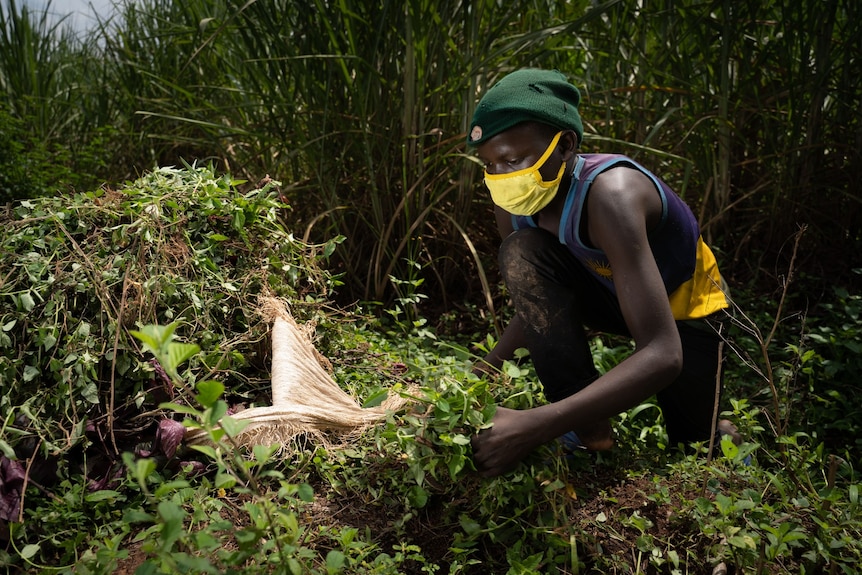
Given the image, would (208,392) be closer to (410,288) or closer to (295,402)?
(295,402)

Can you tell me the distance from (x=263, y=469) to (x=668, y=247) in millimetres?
1128

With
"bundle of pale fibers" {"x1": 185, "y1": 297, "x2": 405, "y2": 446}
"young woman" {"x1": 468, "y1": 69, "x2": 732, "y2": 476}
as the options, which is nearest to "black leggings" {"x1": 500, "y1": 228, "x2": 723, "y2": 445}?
"young woman" {"x1": 468, "y1": 69, "x2": 732, "y2": 476}

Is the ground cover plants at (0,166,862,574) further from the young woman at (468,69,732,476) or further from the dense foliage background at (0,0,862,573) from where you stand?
the young woman at (468,69,732,476)

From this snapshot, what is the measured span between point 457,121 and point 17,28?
3.17 metres

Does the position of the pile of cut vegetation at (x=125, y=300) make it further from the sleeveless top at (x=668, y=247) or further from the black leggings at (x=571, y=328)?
the sleeveless top at (x=668, y=247)

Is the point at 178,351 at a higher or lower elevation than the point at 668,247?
higher

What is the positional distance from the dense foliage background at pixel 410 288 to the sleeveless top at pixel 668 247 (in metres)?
0.25

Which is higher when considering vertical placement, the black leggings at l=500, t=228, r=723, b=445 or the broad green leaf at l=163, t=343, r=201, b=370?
the broad green leaf at l=163, t=343, r=201, b=370

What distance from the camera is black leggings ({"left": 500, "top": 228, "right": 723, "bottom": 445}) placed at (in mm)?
1775

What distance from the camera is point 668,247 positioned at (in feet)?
5.93

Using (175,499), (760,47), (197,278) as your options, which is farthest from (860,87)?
(175,499)

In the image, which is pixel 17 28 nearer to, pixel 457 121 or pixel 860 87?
pixel 457 121

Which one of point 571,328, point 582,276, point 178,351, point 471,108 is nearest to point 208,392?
point 178,351

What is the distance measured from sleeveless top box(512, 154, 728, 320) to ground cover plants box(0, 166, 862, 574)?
0.29m
